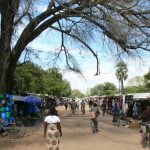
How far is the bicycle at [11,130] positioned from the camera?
830 inches

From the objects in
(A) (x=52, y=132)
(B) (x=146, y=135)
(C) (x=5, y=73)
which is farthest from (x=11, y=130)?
(A) (x=52, y=132)

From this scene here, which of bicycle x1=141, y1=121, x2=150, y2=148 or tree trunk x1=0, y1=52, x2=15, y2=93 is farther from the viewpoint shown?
tree trunk x1=0, y1=52, x2=15, y2=93

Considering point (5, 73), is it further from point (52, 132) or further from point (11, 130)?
point (52, 132)

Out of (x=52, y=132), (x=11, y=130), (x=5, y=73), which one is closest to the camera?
(x=52, y=132)

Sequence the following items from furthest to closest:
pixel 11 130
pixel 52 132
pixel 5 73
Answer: pixel 5 73, pixel 11 130, pixel 52 132

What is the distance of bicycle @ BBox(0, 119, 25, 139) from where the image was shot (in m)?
21.1

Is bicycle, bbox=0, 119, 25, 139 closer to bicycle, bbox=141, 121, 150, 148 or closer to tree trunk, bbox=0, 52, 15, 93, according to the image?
tree trunk, bbox=0, 52, 15, 93

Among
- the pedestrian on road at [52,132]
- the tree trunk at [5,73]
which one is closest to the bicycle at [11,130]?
the tree trunk at [5,73]

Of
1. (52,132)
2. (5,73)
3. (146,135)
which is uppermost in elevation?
(5,73)

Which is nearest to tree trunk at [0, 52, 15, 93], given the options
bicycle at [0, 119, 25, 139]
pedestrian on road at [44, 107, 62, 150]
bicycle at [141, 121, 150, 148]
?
bicycle at [0, 119, 25, 139]

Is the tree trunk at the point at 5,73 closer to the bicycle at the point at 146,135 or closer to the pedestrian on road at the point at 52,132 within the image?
the bicycle at the point at 146,135

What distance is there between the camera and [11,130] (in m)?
21.2

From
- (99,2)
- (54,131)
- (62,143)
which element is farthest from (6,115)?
(54,131)

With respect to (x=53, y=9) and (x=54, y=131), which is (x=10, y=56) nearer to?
(x=53, y=9)
